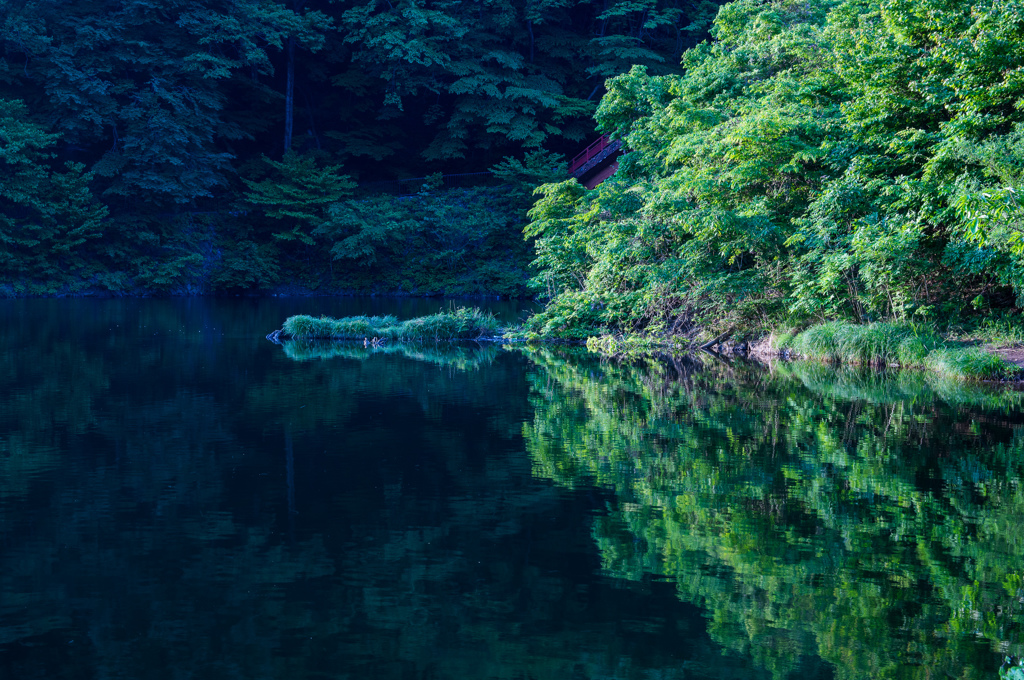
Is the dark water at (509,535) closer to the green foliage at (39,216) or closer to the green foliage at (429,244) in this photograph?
the green foliage at (429,244)

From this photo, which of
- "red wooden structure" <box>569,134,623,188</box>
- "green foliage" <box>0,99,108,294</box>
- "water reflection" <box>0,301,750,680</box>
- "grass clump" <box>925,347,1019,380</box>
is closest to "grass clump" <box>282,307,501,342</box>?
"water reflection" <box>0,301,750,680</box>

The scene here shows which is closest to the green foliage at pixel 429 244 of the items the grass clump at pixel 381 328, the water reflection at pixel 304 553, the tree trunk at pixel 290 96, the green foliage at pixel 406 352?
the tree trunk at pixel 290 96

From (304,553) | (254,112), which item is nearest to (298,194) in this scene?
(254,112)

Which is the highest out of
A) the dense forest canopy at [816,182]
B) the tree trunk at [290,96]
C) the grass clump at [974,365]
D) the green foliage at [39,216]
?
the tree trunk at [290,96]

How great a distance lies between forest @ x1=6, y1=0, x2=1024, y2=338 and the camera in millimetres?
15680

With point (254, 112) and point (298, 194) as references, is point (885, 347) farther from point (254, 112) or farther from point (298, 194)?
point (254, 112)

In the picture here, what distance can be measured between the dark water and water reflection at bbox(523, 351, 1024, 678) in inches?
1.1

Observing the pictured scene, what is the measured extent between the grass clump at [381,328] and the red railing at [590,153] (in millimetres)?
13441

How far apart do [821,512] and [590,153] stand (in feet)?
102

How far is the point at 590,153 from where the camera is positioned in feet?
121

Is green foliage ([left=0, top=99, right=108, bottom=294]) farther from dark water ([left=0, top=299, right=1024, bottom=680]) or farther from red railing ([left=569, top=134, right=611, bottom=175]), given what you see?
dark water ([left=0, top=299, right=1024, bottom=680])

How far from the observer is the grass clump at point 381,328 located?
2141cm

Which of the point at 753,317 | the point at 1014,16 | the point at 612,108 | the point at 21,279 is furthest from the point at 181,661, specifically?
the point at 21,279

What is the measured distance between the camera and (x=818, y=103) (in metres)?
18.2
